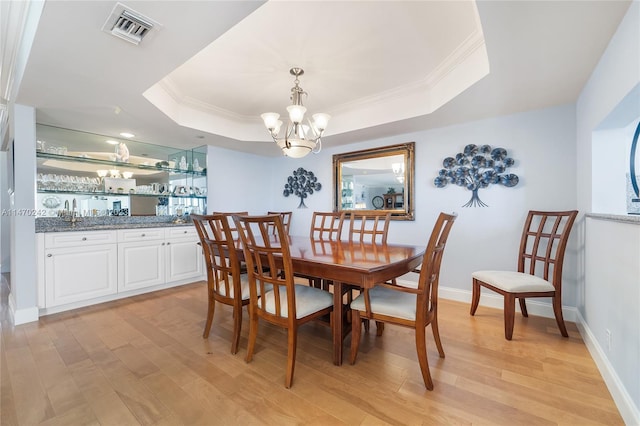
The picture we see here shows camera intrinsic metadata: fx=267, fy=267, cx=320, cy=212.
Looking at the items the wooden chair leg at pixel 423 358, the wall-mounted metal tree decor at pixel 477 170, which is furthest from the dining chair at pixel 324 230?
the wall-mounted metal tree decor at pixel 477 170

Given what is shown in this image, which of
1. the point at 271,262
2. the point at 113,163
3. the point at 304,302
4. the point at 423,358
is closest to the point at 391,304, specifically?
the point at 423,358

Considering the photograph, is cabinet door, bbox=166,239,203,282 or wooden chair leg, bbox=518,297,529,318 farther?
cabinet door, bbox=166,239,203,282

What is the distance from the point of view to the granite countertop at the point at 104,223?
9.47ft

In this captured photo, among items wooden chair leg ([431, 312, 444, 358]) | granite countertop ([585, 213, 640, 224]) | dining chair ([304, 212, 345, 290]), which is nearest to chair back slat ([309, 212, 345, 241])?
dining chair ([304, 212, 345, 290])

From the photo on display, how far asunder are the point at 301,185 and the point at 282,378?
334cm

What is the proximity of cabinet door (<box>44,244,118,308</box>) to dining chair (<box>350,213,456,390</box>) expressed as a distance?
2977 millimetres

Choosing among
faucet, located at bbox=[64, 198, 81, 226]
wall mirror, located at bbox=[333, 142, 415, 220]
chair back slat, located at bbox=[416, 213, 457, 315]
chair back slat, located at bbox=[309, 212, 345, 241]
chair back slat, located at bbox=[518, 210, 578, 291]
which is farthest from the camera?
wall mirror, located at bbox=[333, 142, 415, 220]

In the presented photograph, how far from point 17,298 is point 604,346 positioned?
4.84m

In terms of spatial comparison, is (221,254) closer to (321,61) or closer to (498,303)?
(321,61)

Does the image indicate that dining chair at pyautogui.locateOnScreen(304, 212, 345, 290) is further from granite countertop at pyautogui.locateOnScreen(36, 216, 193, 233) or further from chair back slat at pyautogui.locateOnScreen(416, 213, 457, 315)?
granite countertop at pyautogui.locateOnScreen(36, 216, 193, 233)

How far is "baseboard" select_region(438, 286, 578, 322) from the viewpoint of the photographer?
2.57 meters

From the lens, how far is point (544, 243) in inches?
107

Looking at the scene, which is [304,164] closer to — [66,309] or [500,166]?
[500,166]

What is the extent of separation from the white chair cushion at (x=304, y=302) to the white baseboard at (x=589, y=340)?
5.25 ft
